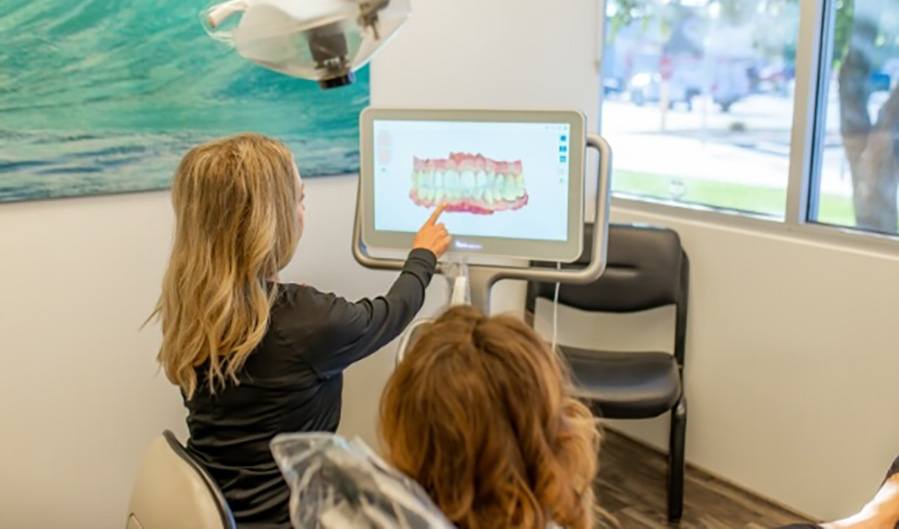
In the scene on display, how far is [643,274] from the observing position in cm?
275

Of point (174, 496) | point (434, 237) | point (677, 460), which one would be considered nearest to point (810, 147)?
point (677, 460)

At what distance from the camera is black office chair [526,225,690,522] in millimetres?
2529

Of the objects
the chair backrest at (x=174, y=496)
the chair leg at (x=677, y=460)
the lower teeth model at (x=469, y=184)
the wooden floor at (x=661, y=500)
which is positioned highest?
the lower teeth model at (x=469, y=184)

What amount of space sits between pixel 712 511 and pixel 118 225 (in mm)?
1810

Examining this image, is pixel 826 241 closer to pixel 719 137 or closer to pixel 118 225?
pixel 719 137

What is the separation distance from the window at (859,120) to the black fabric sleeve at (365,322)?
129 centimetres

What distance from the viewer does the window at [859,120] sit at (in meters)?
2.33

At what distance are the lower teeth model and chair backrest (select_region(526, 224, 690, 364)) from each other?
856 millimetres

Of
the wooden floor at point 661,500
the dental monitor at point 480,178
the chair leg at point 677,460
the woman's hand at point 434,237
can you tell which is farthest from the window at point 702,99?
the woman's hand at point 434,237

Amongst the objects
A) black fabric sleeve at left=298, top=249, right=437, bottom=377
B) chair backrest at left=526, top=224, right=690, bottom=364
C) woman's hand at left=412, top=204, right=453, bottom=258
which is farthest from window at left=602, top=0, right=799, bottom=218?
black fabric sleeve at left=298, top=249, right=437, bottom=377

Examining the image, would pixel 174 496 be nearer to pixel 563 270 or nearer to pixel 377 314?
pixel 377 314

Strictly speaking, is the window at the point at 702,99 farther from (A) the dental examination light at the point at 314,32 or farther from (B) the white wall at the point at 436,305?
(A) the dental examination light at the point at 314,32

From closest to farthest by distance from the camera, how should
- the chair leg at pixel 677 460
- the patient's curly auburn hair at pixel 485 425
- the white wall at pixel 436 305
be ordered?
1. the patient's curly auburn hair at pixel 485 425
2. the white wall at pixel 436 305
3. the chair leg at pixel 677 460

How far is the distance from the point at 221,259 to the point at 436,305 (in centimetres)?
126
